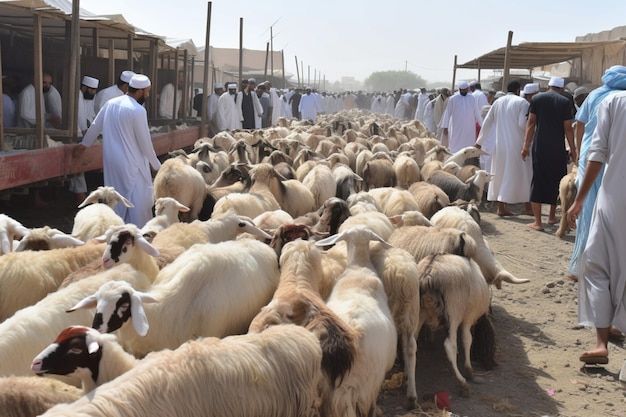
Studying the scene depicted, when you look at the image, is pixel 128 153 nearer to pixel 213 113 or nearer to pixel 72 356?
pixel 72 356

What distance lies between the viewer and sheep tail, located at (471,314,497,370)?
4.76 m

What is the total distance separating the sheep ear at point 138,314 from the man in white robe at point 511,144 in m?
7.85

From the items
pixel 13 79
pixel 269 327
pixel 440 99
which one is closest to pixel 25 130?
pixel 13 79

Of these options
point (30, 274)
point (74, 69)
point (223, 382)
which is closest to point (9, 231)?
point (30, 274)

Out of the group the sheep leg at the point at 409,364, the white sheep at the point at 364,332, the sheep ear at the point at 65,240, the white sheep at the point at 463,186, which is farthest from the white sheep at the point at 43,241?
the white sheep at the point at 463,186

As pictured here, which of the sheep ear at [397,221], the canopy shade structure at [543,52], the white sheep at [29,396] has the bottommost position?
the white sheep at [29,396]

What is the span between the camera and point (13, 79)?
39.7 ft

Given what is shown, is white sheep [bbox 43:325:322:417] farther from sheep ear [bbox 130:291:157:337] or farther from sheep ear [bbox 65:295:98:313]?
sheep ear [bbox 65:295:98:313]

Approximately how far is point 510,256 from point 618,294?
3.23 metres

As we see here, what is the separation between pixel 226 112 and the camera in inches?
658

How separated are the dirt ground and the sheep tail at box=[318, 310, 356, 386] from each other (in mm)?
768

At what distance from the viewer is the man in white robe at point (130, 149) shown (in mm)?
6824

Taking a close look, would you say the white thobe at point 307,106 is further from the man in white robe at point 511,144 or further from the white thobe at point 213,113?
the man in white robe at point 511,144

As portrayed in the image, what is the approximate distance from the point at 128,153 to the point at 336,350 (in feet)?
14.6
